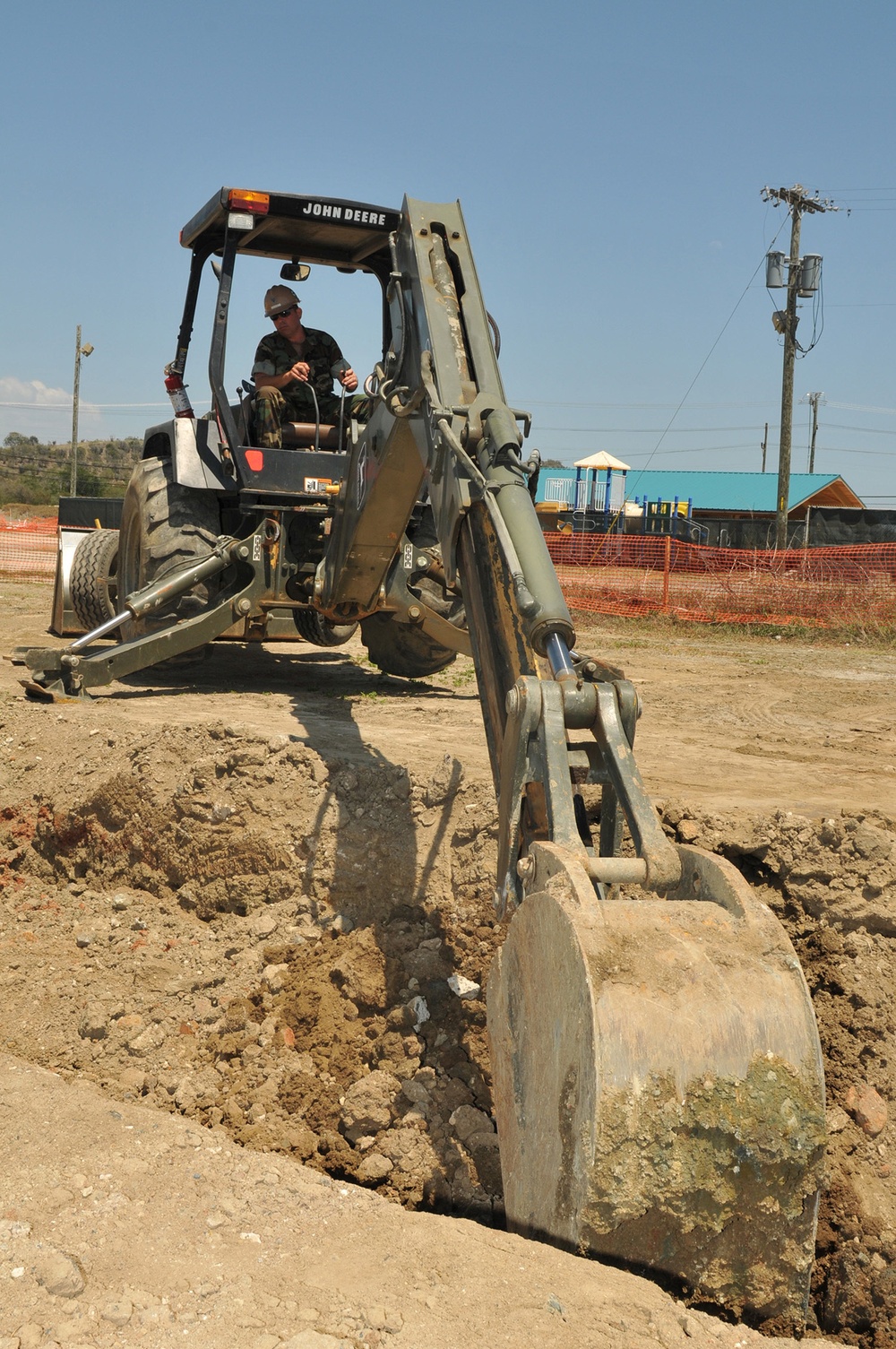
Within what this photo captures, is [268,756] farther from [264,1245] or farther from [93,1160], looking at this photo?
[264,1245]

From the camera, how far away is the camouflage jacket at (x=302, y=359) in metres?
7.10

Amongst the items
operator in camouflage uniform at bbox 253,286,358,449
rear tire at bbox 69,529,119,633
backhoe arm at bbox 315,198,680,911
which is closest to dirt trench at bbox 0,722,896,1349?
backhoe arm at bbox 315,198,680,911

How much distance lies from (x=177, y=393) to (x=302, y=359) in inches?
35.7

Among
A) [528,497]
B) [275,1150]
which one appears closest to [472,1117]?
[275,1150]

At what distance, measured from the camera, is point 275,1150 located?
3658 mm

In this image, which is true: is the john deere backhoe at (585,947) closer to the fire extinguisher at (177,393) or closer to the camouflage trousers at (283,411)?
the camouflage trousers at (283,411)

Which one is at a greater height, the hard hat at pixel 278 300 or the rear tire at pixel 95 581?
the hard hat at pixel 278 300

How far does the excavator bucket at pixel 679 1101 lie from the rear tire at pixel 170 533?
483cm

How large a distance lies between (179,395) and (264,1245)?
5895 millimetres

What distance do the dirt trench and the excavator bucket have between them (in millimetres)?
1006

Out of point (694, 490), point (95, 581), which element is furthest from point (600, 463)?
point (95, 581)

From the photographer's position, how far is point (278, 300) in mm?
7055

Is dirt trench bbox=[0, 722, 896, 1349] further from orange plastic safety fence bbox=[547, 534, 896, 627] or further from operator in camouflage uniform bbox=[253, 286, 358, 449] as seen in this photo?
orange plastic safety fence bbox=[547, 534, 896, 627]

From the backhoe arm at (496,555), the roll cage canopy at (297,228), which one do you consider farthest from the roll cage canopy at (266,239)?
the backhoe arm at (496,555)
